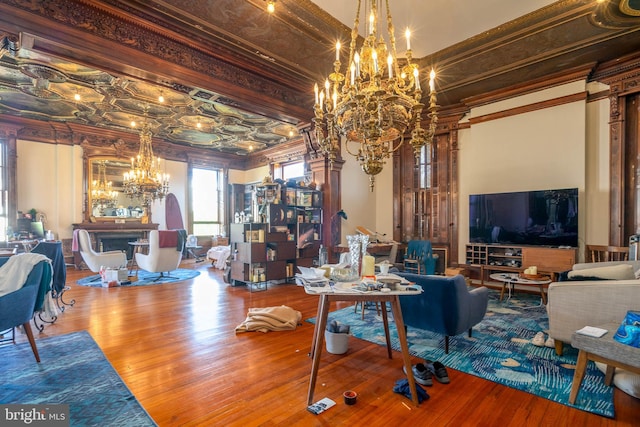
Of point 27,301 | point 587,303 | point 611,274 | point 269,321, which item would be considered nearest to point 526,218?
point 611,274

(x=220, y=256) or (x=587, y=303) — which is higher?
(x=587, y=303)

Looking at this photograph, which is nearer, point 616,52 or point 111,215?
point 616,52

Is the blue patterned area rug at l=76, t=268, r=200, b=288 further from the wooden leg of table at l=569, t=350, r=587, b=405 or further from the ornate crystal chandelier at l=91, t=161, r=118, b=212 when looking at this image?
the wooden leg of table at l=569, t=350, r=587, b=405

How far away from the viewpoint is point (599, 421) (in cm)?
184

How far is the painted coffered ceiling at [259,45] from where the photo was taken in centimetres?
343

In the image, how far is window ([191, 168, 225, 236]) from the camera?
10.1 metres

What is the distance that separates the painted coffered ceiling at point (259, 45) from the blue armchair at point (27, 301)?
8.17 ft

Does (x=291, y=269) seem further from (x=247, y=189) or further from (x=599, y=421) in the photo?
(x=247, y=189)

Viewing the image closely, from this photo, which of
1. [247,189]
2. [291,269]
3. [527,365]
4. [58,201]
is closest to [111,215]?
[58,201]

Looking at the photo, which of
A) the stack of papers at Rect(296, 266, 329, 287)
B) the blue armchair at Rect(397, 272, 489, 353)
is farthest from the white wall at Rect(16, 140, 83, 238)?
the blue armchair at Rect(397, 272, 489, 353)

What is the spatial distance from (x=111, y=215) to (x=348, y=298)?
866 centimetres

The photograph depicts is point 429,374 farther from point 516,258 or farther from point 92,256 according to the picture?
point 92,256

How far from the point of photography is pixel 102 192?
8.24m

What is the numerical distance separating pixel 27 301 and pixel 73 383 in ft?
2.92
